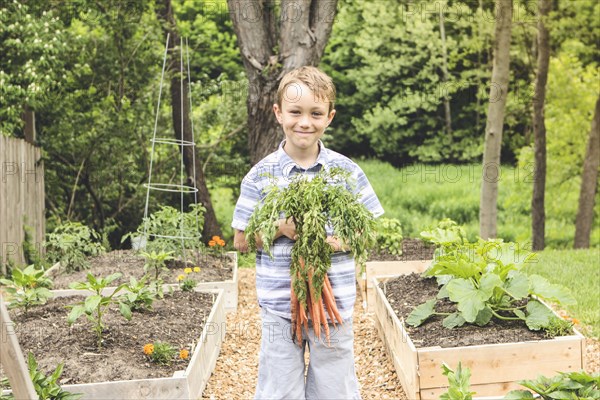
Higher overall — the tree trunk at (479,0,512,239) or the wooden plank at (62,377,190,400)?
the tree trunk at (479,0,512,239)

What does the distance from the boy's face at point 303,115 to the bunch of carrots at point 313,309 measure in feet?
1.69

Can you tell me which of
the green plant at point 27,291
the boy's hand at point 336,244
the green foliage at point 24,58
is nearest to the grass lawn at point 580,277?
the boy's hand at point 336,244

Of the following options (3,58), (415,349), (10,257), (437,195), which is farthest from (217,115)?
(415,349)

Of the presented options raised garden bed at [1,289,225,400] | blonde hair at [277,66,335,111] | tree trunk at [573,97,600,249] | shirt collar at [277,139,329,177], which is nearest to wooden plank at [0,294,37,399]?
shirt collar at [277,139,329,177]

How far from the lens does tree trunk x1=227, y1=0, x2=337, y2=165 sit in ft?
24.0

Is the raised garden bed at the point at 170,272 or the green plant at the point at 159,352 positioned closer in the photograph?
the green plant at the point at 159,352

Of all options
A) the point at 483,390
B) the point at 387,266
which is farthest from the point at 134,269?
the point at 483,390

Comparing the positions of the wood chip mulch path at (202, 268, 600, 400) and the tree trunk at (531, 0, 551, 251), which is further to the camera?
the tree trunk at (531, 0, 551, 251)

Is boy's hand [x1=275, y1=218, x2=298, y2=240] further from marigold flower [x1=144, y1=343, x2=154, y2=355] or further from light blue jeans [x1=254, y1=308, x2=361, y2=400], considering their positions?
marigold flower [x1=144, y1=343, x2=154, y2=355]

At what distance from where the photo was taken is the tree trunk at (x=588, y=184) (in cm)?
1190

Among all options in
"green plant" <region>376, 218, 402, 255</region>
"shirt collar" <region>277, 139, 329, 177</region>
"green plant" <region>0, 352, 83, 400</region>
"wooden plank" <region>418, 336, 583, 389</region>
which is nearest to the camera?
"shirt collar" <region>277, 139, 329, 177</region>

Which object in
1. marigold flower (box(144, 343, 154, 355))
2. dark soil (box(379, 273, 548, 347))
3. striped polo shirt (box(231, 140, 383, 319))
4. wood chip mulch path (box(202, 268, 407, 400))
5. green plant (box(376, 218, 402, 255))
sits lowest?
wood chip mulch path (box(202, 268, 407, 400))

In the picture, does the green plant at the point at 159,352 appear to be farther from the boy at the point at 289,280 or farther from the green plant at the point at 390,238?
the green plant at the point at 390,238

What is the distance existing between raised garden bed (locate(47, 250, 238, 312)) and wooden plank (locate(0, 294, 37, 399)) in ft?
12.9
